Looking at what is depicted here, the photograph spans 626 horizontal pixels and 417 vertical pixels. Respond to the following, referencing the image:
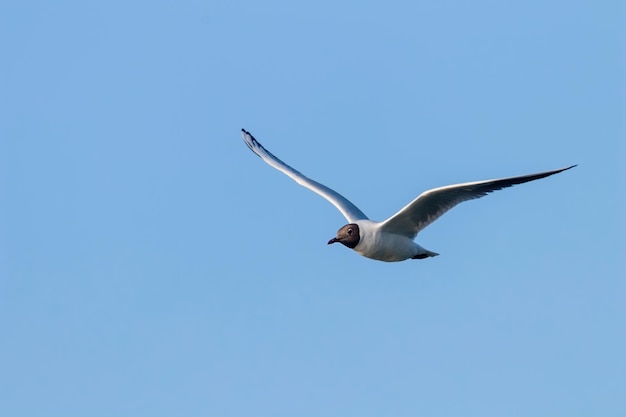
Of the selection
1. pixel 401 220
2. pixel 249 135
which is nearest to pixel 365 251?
pixel 401 220

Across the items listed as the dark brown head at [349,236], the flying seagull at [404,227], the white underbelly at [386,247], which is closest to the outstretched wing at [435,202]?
the flying seagull at [404,227]

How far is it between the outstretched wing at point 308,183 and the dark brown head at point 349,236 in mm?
660

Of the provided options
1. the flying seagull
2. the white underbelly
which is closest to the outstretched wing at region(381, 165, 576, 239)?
the flying seagull

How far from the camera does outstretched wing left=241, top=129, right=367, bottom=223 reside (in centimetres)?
1580

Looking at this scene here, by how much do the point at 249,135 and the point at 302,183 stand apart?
2.40 meters

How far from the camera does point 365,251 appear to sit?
566 inches

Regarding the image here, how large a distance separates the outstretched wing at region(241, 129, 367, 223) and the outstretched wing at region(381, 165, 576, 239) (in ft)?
3.30

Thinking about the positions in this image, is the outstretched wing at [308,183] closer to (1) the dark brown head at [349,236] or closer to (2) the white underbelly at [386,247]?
(1) the dark brown head at [349,236]

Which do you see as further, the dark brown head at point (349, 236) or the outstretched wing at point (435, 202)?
the dark brown head at point (349, 236)

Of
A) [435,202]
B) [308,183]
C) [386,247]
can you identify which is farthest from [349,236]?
[308,183]

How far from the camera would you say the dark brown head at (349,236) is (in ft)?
47.1

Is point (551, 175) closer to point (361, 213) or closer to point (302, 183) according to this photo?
point (361, 213)

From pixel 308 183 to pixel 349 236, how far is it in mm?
2704

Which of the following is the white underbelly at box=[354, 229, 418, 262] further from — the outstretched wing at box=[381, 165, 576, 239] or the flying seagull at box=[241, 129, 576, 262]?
the outstretched wing at box=[381, 165, 576, 239]
